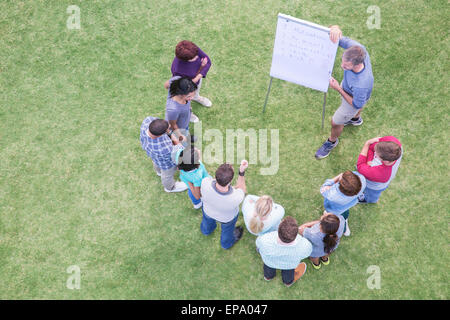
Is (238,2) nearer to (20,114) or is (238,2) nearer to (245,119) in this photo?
(245,119)

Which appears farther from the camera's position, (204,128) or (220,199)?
(204,128)

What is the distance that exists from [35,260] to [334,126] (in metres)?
5.03

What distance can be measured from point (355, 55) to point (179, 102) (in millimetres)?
2369

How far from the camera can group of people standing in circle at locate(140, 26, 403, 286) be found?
14.2 feet

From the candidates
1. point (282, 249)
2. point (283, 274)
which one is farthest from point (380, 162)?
point (283, 274)

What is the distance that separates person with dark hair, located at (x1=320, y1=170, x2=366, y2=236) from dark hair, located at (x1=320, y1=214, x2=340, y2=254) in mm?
331

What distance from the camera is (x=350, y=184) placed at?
4.36m

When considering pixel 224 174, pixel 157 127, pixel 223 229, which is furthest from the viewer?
pixel 223 229

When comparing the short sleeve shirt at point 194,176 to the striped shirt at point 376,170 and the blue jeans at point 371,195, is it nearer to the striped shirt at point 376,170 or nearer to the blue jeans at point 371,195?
the striped shirt at point 376,170

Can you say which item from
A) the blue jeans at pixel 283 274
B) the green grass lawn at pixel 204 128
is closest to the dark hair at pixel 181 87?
the green grass lawn at pixel 204 128

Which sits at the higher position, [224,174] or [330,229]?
[224,174]

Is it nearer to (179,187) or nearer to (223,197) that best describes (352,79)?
(223,197)

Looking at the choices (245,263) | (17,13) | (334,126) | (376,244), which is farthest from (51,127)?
(376,244)

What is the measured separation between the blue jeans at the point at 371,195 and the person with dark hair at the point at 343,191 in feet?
1.70
